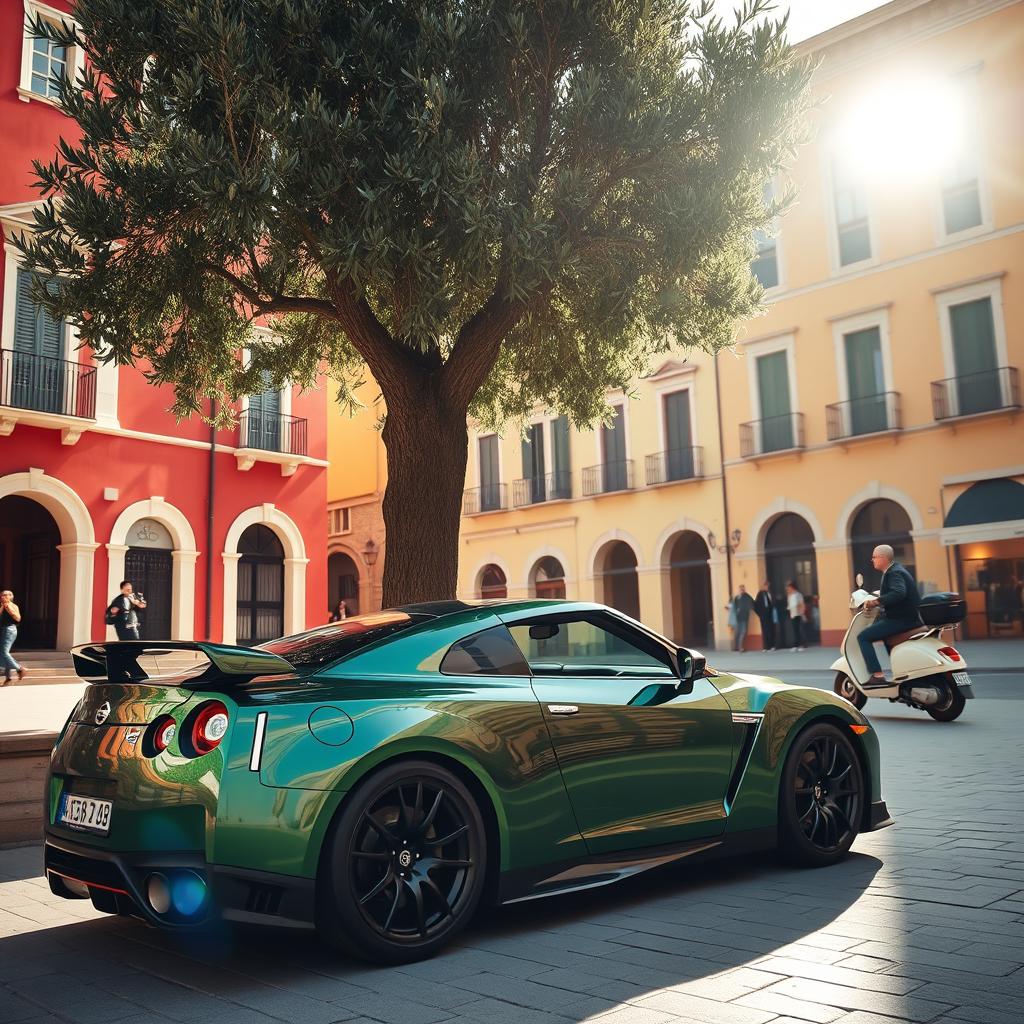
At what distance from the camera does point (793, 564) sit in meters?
30.4

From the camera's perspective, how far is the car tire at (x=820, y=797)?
5.14 m

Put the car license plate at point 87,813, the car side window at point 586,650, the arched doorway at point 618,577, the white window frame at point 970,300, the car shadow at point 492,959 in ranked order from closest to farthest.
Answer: the car shadow at point 492,959, the car license plate at point 87,813, the car side window at point 586,650, the white window frame at point 970,300, the arched doorway at point 618,577

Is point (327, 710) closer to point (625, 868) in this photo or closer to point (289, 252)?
point (625, 868)

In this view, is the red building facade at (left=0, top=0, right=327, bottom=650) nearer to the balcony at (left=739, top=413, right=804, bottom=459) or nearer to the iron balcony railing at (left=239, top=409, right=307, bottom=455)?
the iron balcony railing at (left=239, top=409, right=307, bottom=455)

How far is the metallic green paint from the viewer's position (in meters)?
3.62

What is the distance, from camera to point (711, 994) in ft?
11.2

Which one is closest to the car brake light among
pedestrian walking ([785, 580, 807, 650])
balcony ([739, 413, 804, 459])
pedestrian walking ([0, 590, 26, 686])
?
pedestrian walking ([0, 590, 26, 686])

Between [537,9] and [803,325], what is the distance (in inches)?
905

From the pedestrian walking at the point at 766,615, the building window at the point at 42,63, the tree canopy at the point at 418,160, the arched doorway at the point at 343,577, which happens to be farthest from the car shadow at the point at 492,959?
the arched doorway at the point at 343,577

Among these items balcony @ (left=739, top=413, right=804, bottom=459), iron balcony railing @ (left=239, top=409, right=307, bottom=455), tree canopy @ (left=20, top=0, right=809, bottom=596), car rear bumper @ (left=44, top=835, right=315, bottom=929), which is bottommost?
car rear bumper @ (left=44, top=835, right=315, bottom=929)

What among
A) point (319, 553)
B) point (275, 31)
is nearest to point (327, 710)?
point (275, 31)

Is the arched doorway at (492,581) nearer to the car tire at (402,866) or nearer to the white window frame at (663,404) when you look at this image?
the white window frame at (663,404)

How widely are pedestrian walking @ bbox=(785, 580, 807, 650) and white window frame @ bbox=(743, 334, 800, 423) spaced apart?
5.33 m

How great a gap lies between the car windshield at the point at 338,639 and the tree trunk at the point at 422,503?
390 cm
